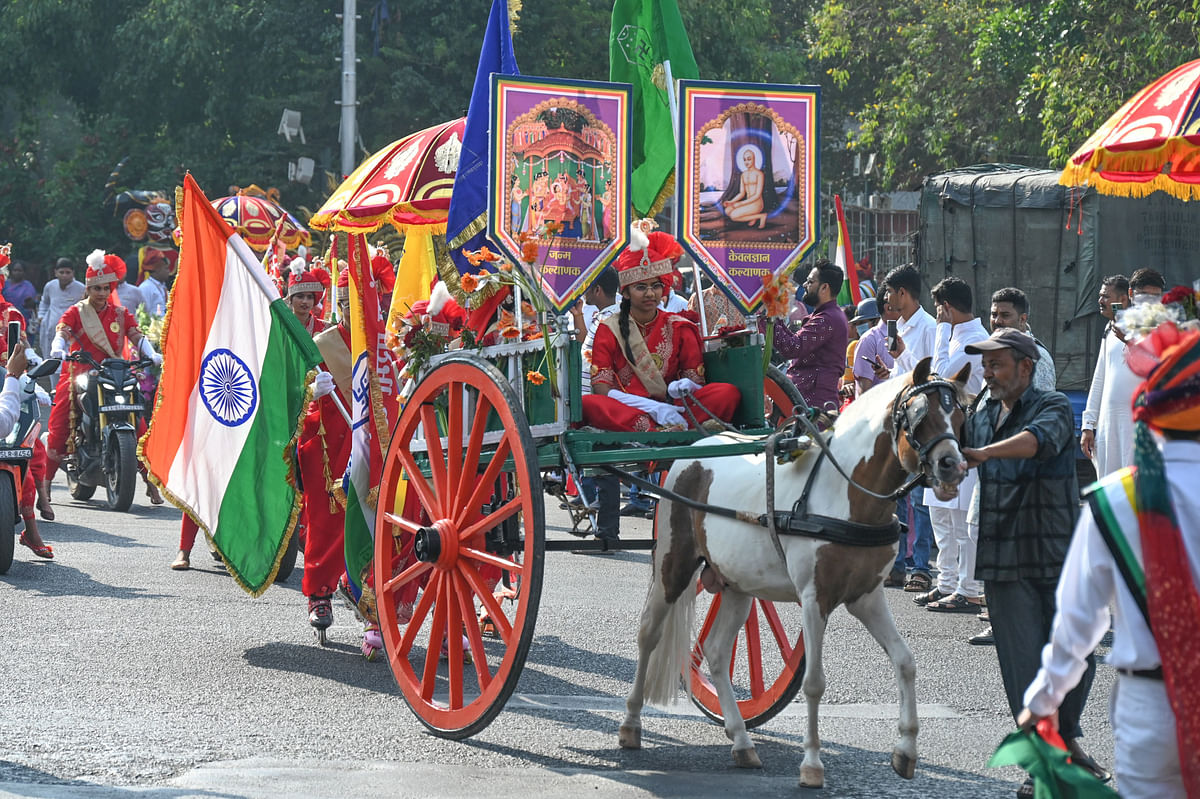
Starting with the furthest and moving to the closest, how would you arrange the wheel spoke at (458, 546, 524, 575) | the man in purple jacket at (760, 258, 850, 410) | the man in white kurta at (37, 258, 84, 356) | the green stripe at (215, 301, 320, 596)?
the man in white kurta at (37, 258, 84, 356), the man in purple jacket at (760, 258, 850, 410), the green stripe at (215, 301, 320, 596), the wheel spoke at (458, 546, 524, 575)

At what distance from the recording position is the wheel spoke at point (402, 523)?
720cm

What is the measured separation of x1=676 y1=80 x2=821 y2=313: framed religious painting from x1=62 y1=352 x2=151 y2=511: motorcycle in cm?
832

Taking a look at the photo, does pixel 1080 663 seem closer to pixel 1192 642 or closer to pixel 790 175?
pixel 1192 642

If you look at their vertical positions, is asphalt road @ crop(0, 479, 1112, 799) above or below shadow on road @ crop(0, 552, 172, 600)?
below

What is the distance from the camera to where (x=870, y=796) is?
19.3 ft

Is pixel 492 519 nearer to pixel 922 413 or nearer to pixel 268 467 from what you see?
pixel 922 413

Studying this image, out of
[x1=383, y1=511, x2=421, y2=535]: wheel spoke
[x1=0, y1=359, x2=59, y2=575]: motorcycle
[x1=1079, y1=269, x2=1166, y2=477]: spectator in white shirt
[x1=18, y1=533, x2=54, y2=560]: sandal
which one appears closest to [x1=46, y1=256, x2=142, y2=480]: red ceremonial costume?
[x1=0, y1=359, x2=59, y2=575]: motorcycle

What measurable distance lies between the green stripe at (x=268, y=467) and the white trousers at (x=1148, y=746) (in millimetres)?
5667

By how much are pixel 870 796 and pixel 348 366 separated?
4.16 m

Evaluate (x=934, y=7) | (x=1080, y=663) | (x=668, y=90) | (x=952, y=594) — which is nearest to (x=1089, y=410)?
(x=952, y=594)

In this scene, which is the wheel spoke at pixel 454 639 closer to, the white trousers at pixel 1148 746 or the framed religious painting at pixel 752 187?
the framed religious painting at pixel 752 187

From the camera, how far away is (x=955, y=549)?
1009 cm

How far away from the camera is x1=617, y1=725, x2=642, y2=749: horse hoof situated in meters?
6.69

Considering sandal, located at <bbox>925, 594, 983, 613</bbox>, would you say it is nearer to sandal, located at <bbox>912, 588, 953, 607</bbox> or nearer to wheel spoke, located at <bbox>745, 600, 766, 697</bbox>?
sandal, located at <bbox>912, 588, 953, 607</bbox>
